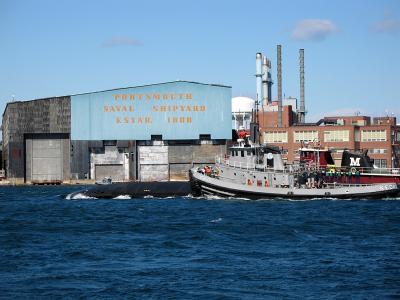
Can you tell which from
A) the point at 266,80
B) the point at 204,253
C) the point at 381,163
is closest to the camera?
the point at 204,253

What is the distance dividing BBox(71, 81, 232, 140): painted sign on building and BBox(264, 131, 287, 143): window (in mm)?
10030

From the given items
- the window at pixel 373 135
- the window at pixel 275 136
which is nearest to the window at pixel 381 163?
the window at pixel 373 135

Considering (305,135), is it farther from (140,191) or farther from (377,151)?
(140,191)

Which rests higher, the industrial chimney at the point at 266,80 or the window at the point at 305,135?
the industrial chimney at the point at 266,80

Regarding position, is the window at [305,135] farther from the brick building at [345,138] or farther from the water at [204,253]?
the water at [204,253]

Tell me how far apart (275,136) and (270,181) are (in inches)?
3062

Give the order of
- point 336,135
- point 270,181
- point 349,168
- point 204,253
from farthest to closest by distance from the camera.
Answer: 1. point 336,135
2. point 349,168
3. point 270,181
4. point 204,253

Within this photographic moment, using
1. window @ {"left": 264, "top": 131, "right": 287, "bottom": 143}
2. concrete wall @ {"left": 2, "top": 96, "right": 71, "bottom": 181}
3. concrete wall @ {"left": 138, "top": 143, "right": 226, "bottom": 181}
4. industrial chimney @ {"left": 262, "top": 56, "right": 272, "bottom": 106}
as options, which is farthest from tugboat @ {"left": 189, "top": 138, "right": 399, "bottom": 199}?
industrial chimney @ {"left": 262, "top": 56, "right": 272, "bottom": 106}

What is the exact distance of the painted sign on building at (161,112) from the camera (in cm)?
15338

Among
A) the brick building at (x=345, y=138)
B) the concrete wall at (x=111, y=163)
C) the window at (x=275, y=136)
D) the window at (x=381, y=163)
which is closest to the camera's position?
the window at (x=381, y=163)

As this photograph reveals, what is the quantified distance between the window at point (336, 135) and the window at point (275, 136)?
8.89m

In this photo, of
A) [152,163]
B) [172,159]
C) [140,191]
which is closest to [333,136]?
[172,159]

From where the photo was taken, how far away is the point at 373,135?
154750mm

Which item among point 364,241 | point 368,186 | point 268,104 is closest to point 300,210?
point 368,186
